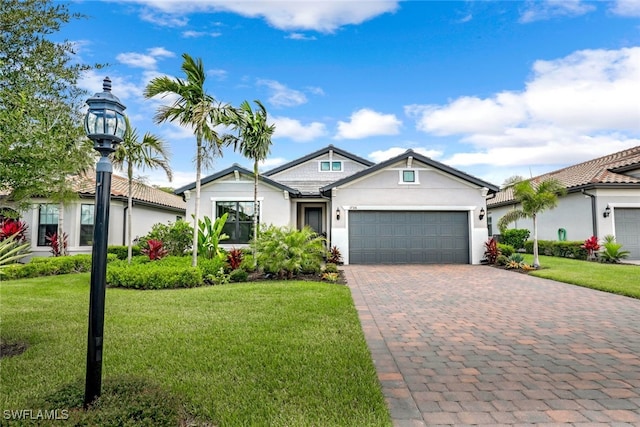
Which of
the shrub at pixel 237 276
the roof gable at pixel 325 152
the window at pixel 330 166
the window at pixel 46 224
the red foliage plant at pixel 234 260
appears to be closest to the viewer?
the shrub at pixel 237 276

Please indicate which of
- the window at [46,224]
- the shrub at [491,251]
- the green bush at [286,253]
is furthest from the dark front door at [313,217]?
the window at [46,224]

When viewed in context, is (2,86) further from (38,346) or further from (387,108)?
(387,108)

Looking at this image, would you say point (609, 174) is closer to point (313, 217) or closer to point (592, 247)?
point (592, 247)

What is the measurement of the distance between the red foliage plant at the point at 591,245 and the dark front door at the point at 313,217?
12.4 metres

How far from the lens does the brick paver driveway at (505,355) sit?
9.90ft

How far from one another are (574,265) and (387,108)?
34.8ft

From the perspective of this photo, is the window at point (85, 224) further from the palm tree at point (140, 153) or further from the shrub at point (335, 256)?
the shrub at point (335, 256)

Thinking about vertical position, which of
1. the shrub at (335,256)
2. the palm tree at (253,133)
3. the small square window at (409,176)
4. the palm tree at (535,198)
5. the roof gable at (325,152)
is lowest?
the shrub at (335,256)

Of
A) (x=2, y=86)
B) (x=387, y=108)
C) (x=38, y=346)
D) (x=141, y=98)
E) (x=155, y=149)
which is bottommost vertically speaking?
(x=38, y=346)

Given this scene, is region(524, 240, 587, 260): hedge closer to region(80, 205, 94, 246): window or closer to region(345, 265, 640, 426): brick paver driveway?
region(345, 265, 640, 426): brick paver driveway

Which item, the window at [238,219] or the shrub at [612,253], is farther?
the window at [238,219]

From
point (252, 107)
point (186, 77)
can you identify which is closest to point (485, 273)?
point (252, 107)

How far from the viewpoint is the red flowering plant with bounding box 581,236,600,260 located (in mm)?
14562

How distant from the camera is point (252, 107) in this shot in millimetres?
11266
